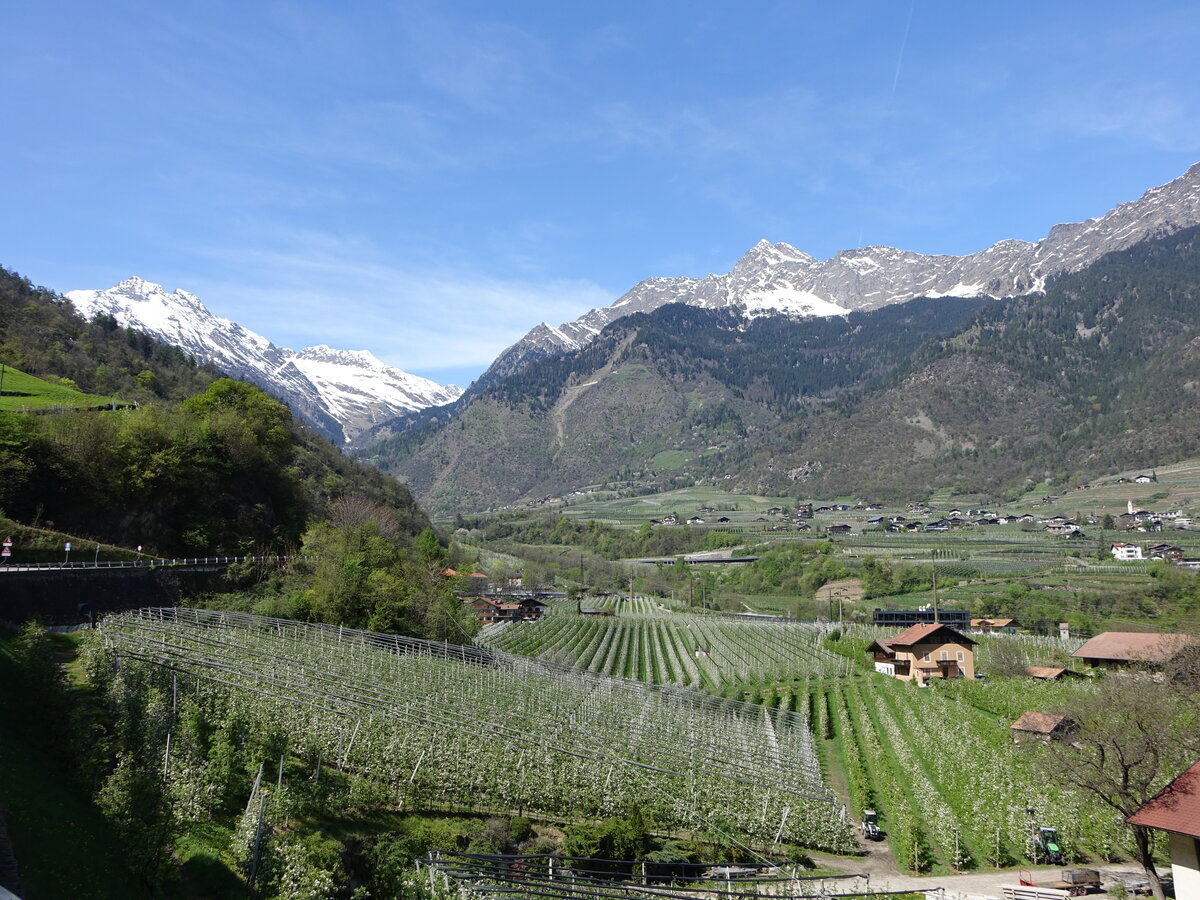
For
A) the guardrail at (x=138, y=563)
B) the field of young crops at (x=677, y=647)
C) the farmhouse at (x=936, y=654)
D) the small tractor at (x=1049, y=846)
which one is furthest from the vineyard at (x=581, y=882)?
the farmhouse at (x=936, y=654)

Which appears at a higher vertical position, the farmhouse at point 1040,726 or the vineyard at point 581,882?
the farmhouse at point 1040,726

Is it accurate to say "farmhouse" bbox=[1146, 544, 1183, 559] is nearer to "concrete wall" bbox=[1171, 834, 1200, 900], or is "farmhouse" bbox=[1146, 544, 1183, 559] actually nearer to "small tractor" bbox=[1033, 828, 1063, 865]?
"small tractor" bbox=[1033, 828, 1063, 865]

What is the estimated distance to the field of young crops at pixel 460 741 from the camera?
770 inches

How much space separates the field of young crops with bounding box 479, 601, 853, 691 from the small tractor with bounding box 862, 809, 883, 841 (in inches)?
935

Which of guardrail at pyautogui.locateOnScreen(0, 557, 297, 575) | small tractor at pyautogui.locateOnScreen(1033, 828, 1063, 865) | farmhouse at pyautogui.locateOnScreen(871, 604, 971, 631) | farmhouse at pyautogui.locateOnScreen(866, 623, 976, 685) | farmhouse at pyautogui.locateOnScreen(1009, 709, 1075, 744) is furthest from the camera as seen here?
farmhouse at pyautogui.locateOnScreen(871, 604, 971, 631)

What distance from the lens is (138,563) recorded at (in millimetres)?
35000

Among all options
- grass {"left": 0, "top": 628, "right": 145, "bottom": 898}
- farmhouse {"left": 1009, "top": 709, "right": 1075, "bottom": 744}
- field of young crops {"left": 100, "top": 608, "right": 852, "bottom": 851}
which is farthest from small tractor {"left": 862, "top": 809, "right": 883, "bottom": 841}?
grass {"left": 0, "top": 628, "right": 145, "bottom": 898}

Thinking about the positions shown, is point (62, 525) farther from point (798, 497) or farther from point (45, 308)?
point (798, 497)

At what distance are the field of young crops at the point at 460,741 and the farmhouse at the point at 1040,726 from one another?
29.5ft

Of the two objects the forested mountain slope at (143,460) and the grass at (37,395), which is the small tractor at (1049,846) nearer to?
the forested mountain slope at (143,460)

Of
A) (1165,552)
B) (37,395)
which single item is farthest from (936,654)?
(37,395)

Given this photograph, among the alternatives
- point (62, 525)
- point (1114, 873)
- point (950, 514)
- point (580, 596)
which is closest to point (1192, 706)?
point (1114, 873)

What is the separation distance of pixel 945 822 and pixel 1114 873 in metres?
4.01

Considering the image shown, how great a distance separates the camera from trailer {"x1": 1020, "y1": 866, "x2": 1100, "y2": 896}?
744 inches
